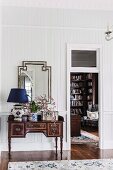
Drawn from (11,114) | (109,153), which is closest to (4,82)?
(11,114)

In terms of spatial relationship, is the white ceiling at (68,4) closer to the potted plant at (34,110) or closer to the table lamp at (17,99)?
the table lamp at (17,99)

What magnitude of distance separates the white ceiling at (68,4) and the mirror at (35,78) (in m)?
1.29

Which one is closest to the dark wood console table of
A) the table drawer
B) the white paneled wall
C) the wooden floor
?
the table drawer

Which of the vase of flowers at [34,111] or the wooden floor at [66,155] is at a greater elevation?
the vase of flowers at [34,111]

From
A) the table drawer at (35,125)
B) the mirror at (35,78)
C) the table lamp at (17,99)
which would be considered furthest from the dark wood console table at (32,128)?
the mirror at (35,78)

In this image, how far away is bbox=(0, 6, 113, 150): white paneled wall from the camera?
257 inches

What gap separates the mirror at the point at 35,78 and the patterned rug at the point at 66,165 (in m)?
1.68

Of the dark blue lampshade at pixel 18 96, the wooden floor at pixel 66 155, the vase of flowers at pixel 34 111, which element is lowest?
the wooden floor at pixel 66 155

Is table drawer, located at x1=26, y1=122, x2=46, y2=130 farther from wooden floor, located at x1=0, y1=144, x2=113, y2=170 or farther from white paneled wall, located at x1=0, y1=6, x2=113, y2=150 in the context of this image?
white paneled wall, located at x1=0, y1=6, x2=113, y2=150

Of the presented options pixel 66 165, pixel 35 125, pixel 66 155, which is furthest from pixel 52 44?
pixel 66 165

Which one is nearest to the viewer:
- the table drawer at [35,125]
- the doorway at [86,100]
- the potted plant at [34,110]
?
the table drawer at [35,125]

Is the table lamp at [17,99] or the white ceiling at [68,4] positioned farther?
the white ceiling at [68,4]

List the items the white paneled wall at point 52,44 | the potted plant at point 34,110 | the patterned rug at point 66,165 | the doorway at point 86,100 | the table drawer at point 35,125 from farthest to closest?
the doorway at point 86,100
the white paneled wall at point 52,44
the potted plant at point 34,110
the table drawer at point 35,125
the patterned rug at point 66,165

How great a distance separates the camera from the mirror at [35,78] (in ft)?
21.5
